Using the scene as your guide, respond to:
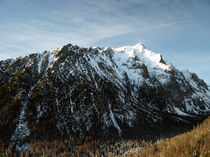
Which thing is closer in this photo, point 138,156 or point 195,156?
point 195,156

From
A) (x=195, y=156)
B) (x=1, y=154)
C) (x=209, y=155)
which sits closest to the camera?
(x=209, y=155)

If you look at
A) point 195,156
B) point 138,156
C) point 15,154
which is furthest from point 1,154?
point 195,156

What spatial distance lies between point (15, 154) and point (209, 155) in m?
218

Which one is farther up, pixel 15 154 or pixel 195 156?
pixel 195 156

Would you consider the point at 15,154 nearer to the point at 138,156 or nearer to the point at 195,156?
the point at 138,156

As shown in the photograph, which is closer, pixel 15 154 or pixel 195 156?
pixel 195 156

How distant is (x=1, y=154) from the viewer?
7653 inches

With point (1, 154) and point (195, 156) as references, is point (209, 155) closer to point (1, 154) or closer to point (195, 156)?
point (195, 156)

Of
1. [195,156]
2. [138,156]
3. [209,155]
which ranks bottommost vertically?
[138,156]

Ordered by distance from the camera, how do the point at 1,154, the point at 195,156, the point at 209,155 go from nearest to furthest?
the point at 209,155 → the point at 195,156 → the point at 1,154

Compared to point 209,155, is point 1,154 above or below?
below

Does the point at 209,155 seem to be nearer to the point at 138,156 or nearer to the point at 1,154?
the point at 138,156

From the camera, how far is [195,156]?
7331 cm

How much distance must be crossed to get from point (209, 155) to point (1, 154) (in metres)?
225
